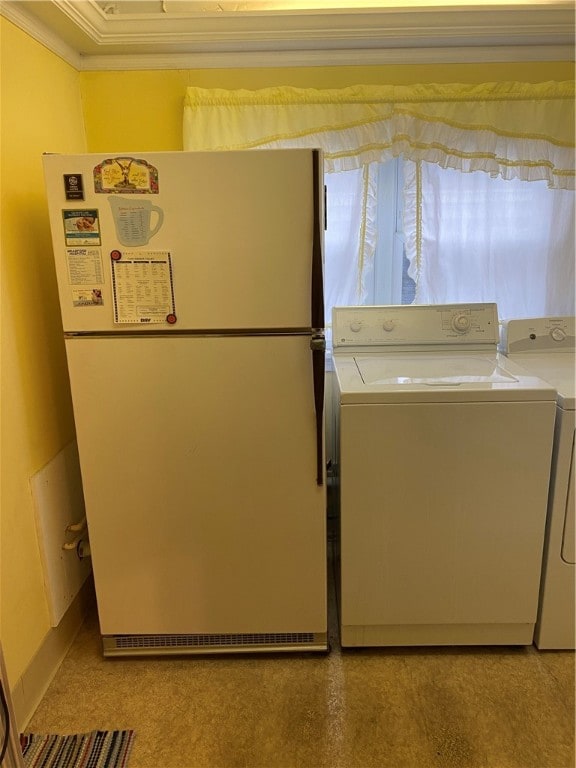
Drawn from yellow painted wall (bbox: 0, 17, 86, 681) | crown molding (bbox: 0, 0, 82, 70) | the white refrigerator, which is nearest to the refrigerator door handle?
the white refrigerator

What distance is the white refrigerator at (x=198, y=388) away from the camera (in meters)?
1.59

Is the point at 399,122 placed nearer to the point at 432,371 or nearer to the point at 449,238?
the point at 449,238

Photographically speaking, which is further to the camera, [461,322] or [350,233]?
[350,233]

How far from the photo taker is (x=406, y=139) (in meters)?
2.26

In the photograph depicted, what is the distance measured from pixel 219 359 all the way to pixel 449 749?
53.4 inches

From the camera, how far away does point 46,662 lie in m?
1.87

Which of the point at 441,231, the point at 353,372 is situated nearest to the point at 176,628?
the point at 353,372

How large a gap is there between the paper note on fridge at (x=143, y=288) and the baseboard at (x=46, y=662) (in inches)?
45.9

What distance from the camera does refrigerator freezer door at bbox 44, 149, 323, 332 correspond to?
1.58m

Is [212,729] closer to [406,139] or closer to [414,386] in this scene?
[414,386]

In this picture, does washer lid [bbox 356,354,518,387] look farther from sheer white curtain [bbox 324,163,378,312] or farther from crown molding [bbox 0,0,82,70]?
crown molding [bbox 0,0,82,70]

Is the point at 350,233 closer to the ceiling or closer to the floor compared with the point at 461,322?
closer to the ceiling

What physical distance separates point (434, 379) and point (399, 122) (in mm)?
1147

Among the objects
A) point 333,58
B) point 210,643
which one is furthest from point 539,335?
point 210,643
